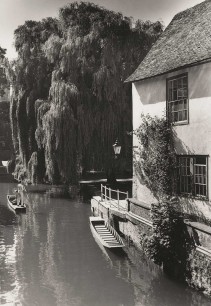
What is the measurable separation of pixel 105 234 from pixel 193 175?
17.5 ft

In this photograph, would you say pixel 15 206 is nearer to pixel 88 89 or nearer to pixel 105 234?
pixel 88 89

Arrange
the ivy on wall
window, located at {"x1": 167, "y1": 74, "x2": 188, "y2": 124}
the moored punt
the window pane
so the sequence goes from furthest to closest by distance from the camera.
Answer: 1. the moored punt
2. the ivy on wall
3. window, located at {"x1": 167, "y1": 74, "x2": 188, "y2": 124}
4. the window pane

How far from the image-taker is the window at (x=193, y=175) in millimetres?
14602

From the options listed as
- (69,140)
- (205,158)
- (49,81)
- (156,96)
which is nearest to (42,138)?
(69,140)

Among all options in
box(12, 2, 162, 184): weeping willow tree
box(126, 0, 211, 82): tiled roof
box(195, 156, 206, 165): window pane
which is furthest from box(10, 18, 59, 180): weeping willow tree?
box(195, 156, 206, 165): window pane

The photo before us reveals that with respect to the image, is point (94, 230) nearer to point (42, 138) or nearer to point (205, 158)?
point (205, 158)

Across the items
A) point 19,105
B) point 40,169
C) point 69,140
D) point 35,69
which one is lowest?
point 40,169

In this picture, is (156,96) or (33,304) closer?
(33,304)

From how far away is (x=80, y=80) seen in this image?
2919 centimetres

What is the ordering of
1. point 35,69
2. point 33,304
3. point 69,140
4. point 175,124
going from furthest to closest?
1. point 35,69
2. point 69,140
3. point 175,124
4. point 33,304

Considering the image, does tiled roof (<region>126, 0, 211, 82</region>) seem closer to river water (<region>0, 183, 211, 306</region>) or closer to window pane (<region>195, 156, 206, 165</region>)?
window pane (<region>195, 156, 206, 165</region>)

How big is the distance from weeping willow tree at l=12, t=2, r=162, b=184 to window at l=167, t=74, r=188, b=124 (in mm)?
12589

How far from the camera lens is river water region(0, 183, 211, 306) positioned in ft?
40.8

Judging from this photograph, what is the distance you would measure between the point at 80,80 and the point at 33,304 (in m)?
19.6
